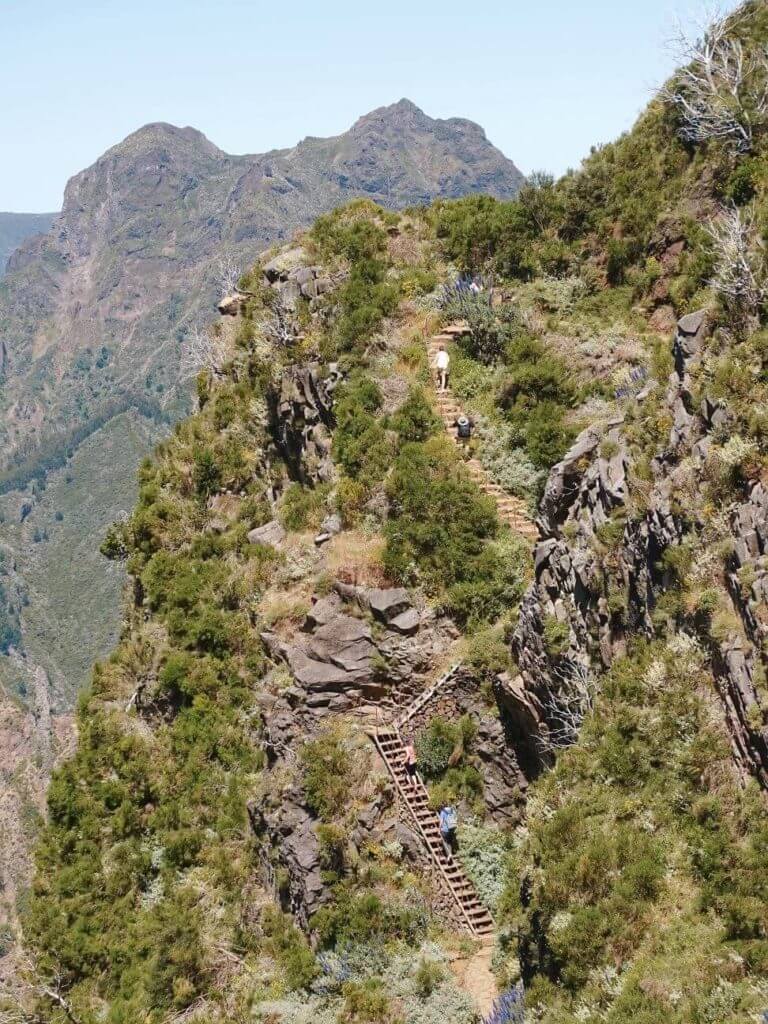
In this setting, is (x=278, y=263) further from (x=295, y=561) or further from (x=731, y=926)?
(x=731, y=926)

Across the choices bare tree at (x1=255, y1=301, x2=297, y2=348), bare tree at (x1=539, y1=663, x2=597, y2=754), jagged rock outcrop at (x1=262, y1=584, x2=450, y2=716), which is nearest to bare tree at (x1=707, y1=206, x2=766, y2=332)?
bare tree at (x1=539, y1=663, x2=597, y2=754)

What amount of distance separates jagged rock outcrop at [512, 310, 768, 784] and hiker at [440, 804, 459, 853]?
7.27 ft

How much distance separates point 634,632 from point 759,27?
20.7 meters

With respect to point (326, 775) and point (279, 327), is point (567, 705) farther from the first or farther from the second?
point (279, 327)

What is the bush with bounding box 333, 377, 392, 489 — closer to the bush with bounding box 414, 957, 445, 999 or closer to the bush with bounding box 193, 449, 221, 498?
the bush with bounding box 193, 449, 221, 498

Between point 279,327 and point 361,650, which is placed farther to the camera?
point 279,327

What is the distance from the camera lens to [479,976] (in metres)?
18.7

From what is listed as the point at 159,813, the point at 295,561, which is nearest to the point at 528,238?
the point at 295,561

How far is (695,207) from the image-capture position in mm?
26969

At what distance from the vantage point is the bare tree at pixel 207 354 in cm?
3491

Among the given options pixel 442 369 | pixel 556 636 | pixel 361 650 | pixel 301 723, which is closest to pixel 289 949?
pixel 301 723

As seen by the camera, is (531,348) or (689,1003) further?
(531,348)

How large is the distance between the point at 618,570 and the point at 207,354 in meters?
22.3

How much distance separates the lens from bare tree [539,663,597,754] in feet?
58.8
